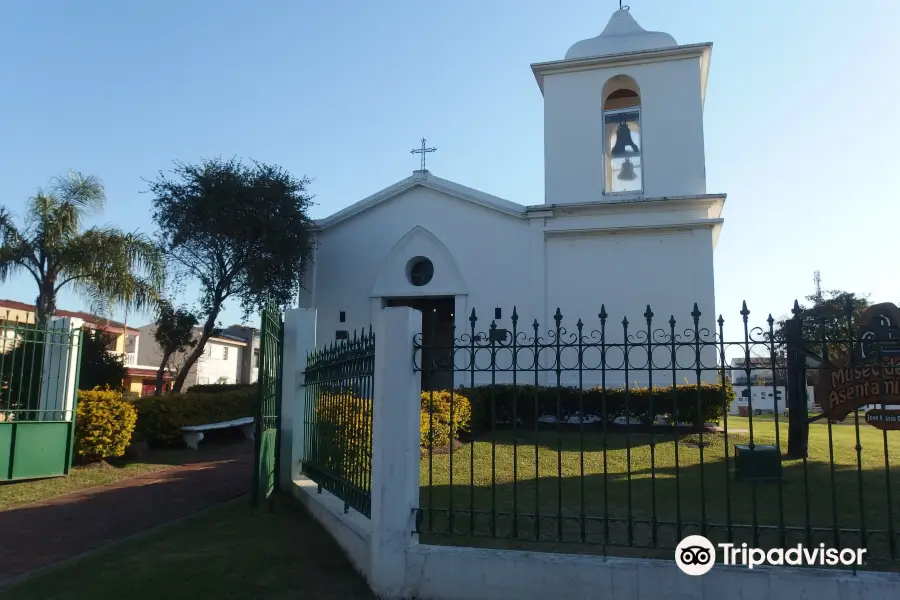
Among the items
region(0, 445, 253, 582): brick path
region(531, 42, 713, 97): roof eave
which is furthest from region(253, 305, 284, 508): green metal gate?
region(531, 42, 713, 97): roof eave

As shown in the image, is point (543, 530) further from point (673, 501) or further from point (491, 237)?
point (491, 237)

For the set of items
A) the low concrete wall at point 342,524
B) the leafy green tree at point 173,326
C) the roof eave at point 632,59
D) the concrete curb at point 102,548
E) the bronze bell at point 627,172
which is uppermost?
the roof eave at point 632,59

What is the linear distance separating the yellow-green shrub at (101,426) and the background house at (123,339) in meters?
6.46

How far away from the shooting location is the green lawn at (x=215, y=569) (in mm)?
4836

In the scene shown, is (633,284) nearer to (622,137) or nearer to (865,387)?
(622,137)

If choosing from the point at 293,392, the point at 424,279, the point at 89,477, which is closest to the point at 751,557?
the point at 293,392

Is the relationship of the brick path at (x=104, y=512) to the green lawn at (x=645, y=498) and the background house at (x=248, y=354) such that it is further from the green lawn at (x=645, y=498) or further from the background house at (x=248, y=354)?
the background house at (x=248, y=354)

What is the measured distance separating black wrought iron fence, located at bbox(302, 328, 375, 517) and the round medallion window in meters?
10.3

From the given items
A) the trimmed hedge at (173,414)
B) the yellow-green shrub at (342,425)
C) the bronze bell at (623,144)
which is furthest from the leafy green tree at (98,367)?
the bronze bell at (623,144)

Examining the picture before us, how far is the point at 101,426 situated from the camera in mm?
10359

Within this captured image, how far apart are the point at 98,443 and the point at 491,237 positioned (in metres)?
10.6

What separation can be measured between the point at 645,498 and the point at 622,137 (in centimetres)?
1257

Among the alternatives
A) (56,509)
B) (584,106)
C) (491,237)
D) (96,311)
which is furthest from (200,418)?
(584,106)

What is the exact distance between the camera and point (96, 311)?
52.5 feet
